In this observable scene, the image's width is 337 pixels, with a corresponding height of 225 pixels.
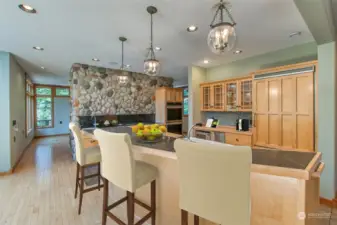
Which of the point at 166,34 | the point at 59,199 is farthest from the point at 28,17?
the point at 59,199

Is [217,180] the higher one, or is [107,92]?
[107,92]

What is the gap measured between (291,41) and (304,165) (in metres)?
3.02

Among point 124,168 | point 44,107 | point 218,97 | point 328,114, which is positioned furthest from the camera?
point 44,107

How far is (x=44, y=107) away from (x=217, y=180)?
10.3 metres

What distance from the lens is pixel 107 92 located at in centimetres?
529

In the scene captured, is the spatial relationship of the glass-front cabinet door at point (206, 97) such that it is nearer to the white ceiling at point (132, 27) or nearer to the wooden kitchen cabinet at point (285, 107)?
the white ceiling at point (132, 27)

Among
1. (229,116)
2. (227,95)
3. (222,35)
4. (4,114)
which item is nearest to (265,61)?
(227,95)

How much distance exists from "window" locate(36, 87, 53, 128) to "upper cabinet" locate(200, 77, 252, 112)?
8214 millimetres

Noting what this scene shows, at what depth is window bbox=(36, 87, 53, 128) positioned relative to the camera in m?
8.68

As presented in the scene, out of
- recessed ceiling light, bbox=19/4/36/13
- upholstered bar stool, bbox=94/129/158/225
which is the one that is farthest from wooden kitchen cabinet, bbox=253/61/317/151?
recessed ceiling light, bbox=19/4/36/13

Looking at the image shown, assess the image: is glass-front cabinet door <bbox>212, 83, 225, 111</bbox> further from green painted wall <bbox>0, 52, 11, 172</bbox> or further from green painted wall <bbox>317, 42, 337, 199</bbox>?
green painted wall <bbox>0, 52, 11, 172</bbox>

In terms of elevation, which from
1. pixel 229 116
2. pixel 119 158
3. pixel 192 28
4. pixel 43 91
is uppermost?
pixel 192 28

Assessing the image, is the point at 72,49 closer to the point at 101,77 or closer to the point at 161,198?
the point at 101,77

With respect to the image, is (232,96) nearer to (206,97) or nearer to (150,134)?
(206,97)
